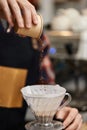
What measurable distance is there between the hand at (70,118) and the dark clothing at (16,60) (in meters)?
0.32

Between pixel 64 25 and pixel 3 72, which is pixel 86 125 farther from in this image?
pixel 64 25

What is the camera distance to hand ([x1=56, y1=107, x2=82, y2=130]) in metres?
0.83

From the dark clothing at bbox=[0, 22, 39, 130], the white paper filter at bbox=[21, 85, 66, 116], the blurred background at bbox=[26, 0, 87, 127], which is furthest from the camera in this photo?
the blurred background at bbox=[26, 0, 87, 127]

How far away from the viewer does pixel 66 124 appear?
0.83 metres

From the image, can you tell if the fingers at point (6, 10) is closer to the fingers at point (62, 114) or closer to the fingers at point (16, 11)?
the fingers at point (16, 11)

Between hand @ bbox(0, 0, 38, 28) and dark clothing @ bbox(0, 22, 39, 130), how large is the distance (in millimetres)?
422

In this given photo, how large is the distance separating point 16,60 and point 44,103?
0.54 meters

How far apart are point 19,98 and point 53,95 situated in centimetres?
49

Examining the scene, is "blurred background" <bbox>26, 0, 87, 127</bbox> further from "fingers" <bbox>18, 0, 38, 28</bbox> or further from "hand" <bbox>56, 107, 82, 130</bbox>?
"fingers" <bbox>18, 0, 38, 28</bbox>

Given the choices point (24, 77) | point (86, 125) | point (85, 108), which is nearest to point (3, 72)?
point (24, 77)

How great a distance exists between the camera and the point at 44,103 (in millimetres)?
721

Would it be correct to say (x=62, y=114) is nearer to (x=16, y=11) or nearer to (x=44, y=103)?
(x=44, y=103)

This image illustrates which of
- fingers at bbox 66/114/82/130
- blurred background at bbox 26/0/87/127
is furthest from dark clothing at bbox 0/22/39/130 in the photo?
fingers at bbox 66/114/82/130

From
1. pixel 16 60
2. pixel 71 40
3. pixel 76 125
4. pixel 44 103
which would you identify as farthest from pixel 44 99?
pixel 71 40
